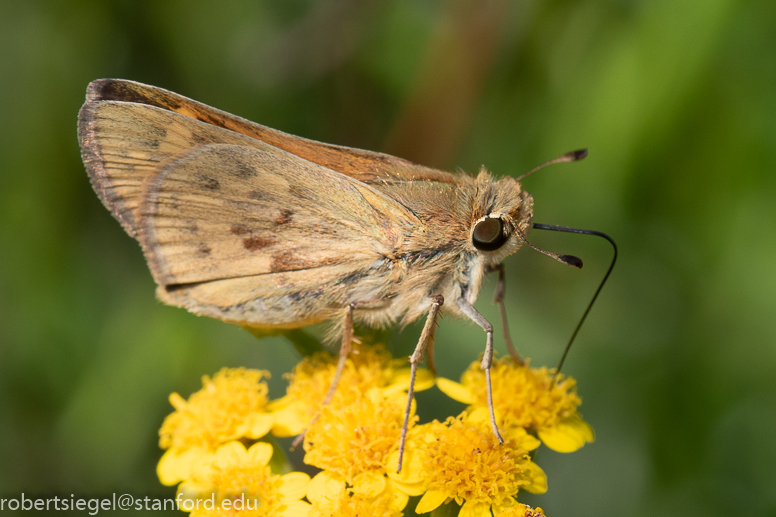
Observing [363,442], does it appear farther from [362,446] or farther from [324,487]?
[324,487]

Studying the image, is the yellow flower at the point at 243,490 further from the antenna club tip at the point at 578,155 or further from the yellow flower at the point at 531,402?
the antenna club tip at the point at 578,155

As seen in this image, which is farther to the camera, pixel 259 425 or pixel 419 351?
pixel 259 425

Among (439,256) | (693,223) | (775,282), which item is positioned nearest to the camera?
(439,256)

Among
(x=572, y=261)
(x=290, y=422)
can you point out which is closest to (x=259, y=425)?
(x=290, y=422)

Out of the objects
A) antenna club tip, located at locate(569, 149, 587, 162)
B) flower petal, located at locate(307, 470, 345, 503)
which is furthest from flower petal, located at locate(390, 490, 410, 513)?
antenna club tip, located at locate(569, 149, 587, 162)

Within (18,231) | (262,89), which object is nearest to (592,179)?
(262,89)

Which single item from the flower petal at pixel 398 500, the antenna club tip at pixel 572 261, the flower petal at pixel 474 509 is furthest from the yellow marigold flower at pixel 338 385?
the antenna club tip at pixel 572 261

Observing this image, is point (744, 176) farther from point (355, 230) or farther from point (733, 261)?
point (355, 230)
